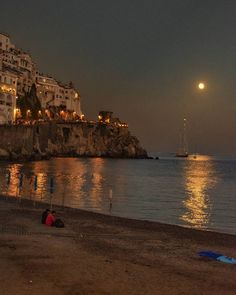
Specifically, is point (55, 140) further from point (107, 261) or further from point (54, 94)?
point (107, 261)

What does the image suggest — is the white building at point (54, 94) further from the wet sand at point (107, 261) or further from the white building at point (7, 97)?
the wet sand at point (107, 261)

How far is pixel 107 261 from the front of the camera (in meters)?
12.6

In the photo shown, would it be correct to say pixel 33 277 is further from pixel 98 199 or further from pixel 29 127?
pixel 29 127

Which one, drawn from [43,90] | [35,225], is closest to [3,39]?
[43,90]

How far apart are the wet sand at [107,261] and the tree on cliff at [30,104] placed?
136927mm

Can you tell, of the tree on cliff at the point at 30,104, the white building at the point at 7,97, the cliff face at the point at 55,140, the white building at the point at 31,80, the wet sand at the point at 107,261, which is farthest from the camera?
the white building at the point at 31,80

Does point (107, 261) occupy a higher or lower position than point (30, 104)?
lower

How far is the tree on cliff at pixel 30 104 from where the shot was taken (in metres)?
153

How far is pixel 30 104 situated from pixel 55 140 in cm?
2149

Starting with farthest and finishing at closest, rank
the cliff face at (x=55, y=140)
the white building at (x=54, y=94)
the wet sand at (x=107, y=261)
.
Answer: the white building at (x=54, y=94)
the cliff face at (x=55, y=140)
the wet sand at (x=107, y=261)

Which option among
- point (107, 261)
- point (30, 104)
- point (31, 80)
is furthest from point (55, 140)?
point (107, 261)

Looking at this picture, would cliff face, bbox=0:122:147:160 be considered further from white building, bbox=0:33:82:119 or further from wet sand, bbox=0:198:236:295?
wet sand, bbox=0:198:236:295

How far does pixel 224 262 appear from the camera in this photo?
1330 centimetres

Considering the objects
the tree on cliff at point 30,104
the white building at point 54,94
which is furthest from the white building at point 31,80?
the tree on cliff at point 30,104
